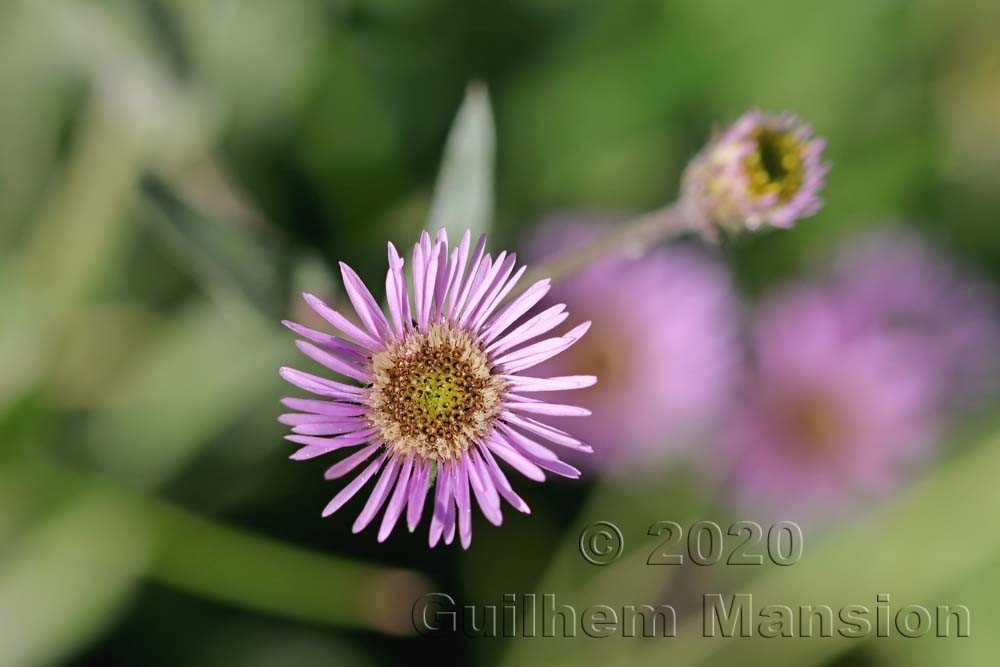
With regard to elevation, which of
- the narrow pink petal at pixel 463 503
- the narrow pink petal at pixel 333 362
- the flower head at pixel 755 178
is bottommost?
the narrow pink petal at pixel 463 503

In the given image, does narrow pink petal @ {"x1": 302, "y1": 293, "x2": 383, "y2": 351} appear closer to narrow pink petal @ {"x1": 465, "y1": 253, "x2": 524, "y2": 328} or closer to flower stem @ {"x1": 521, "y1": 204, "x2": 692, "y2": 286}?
narrow pink petal @ {"x1": 465, "y1": 253, "x2": 524, "y2": 328}

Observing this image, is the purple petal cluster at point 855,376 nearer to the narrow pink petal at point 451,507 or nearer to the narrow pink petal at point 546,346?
the narrow pink petal at point 546,346

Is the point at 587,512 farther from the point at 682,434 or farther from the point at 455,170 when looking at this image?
the point at 455,170

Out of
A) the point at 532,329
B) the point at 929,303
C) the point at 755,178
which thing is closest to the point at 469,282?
the point at 532,329

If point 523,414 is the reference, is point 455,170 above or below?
above

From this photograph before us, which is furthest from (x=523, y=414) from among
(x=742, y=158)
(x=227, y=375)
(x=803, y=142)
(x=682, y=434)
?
(x=682, y=434)

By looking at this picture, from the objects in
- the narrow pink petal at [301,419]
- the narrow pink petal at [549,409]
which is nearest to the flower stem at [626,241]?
the narrow pink petal at [549,409]
